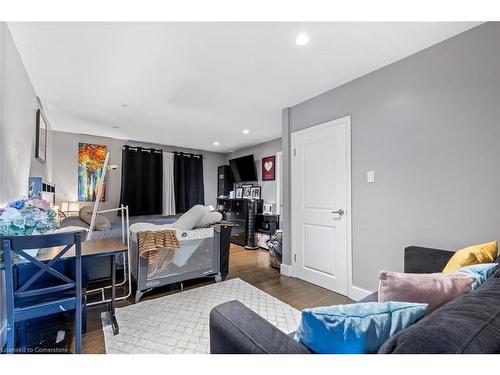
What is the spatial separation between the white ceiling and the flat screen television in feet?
7.14

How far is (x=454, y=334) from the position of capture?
594mm

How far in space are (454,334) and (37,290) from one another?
2.01 m

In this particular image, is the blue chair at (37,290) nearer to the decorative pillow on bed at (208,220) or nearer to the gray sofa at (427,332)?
the gray sofa at (427,332)

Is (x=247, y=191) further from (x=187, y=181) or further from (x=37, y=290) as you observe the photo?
(x=37, y=290)

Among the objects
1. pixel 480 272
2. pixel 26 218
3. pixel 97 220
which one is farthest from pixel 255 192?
pixel 480 272

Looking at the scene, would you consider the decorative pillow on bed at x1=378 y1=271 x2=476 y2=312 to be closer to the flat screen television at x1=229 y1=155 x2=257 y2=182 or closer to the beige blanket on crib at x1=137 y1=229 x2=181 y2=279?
the beige blanket on crib at x1=137 y1=229 x2=181 y2=279

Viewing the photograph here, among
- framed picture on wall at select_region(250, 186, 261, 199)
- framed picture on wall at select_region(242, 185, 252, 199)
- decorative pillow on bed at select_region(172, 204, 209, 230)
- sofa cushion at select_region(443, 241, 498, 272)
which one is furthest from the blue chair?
framed picture on wall at select_region(242, 185, 252, 199)

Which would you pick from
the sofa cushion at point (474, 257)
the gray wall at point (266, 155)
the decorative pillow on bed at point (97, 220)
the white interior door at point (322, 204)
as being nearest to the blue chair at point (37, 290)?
the decorative pillow on bed at point (97, 220)

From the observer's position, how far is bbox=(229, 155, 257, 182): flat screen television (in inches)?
226

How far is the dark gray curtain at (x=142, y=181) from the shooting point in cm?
518

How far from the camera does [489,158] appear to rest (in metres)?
1.68

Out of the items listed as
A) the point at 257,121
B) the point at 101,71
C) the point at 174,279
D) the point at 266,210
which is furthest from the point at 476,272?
the point at 266,210

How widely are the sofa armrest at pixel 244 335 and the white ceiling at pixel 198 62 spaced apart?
5.96 feet

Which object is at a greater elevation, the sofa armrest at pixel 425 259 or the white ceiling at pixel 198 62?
the white ceiling at pixel 198 62
